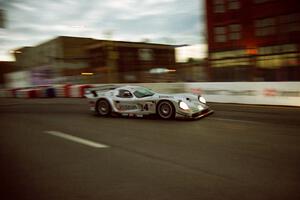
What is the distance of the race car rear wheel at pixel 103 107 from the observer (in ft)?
38.4

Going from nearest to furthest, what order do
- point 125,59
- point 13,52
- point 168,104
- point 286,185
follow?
1. point 286,185
2. point 168,104
3. point 125,59
4. point 13,52

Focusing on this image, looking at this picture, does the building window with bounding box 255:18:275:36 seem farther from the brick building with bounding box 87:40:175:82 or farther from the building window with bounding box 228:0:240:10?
the brick building with bounding box 87:40:175:82

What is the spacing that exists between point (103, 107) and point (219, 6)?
21328 millimetres

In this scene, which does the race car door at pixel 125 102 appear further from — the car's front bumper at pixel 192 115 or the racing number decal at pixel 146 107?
the car's front bumper at pixel 192 115

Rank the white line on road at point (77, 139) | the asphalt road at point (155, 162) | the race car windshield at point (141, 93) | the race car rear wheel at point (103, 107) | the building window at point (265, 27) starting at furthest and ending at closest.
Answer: the building window at point (265, 27) < the race car rear wheel at point (103, 107) < the race car windshield at point (141, 93) < the white line on road at point (77, 139) < the asphalt road at point (155, 162)

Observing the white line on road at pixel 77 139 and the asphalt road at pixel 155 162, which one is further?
the white line on road at pixel 77 139

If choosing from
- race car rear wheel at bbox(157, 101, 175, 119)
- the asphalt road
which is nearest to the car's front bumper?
race car rear wheel at bbox(157, 101, 175, 119)

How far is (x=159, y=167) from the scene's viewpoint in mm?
4988

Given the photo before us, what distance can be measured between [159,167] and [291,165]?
6.52ft

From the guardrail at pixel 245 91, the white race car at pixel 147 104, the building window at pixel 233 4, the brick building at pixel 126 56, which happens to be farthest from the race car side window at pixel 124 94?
the brick building at pixel 126 56

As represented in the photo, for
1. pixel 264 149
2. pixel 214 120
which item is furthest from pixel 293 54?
pixel 264 149

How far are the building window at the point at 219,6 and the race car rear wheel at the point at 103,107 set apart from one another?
823 inches

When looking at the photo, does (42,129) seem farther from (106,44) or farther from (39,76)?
(39,76)

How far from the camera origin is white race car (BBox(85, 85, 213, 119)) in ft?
32.3
